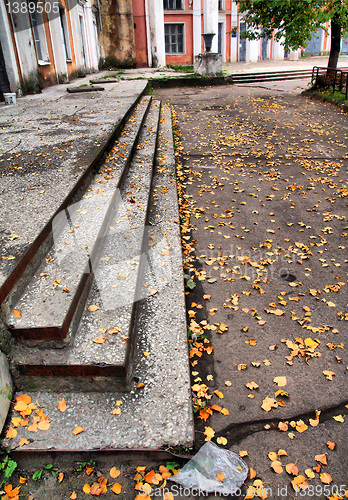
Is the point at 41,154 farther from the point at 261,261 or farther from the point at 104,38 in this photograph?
the point at 104,38

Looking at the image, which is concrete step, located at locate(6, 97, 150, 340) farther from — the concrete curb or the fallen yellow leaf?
the concrete curb

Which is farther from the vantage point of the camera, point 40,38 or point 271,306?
point 40,38

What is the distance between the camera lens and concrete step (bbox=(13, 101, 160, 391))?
2223mm

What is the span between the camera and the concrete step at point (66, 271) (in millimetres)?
2254

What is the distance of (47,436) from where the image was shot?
2039 millimetres

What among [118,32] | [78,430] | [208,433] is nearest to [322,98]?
[208,433]

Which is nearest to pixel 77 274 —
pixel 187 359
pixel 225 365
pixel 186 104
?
pixel 187 359

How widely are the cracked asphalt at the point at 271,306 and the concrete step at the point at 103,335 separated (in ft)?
1.97

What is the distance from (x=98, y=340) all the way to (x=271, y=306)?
1627mm

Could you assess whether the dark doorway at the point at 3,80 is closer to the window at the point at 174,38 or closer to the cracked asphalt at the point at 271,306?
the cracked asphalt at the point at 271,306

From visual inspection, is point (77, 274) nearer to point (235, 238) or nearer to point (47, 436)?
point (47, 436)

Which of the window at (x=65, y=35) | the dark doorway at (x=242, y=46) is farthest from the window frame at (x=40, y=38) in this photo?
the dark doorway at (x=242, y=46)

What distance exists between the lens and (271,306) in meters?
3.22

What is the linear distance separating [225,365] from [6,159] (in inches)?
155
